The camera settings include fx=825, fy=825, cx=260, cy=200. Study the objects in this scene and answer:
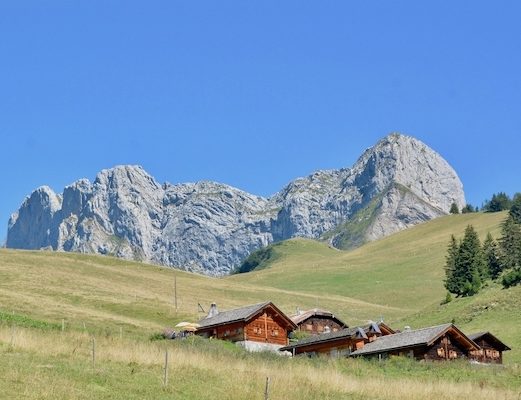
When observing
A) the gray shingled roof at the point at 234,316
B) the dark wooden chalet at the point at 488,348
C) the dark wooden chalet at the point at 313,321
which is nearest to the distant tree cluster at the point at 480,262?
the dark wooden chalet at the point at 313,321

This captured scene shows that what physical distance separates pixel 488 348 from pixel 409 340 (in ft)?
35.8

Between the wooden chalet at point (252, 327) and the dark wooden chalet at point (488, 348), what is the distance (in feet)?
56.5

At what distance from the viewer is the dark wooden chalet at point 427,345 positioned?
60.0 meters

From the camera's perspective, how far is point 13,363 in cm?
2575

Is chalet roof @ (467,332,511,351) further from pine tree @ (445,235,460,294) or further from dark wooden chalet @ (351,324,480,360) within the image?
pine tree @ (445,235,460,294)

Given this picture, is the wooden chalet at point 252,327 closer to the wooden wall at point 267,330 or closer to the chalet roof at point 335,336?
the wooden wall at point 267,330

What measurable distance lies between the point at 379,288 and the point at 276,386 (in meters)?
135

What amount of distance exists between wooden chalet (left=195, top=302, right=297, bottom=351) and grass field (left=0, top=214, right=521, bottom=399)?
5.40 m

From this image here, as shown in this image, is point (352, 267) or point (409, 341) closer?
point (409, 341)

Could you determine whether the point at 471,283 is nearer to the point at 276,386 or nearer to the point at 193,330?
the point at 193,330

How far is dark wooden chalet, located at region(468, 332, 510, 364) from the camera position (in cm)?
6700

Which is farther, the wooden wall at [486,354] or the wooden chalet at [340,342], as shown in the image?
the wooden chalet at [340,342]

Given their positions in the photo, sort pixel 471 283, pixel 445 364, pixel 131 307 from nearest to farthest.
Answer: pixel 445 364, pixel 131 307, pixel 471 283

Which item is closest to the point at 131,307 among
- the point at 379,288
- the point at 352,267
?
the point at 379,288
